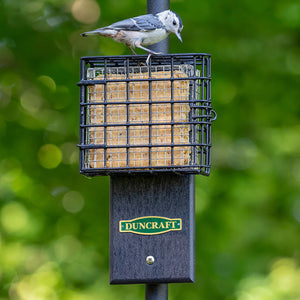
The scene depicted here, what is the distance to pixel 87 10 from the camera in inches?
257

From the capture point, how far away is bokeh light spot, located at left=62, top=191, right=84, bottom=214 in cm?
657

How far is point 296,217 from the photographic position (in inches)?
268

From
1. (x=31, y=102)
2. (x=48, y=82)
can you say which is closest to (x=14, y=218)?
(x=31, y=102)

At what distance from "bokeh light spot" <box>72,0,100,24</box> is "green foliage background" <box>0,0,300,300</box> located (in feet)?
0.04

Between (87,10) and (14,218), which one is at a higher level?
(87,10)

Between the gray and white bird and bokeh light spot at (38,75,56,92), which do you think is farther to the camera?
bokeh light spot at (38,75,56,92)

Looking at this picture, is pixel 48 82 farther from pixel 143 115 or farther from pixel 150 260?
pixel 150 260

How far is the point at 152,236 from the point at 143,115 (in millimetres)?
581

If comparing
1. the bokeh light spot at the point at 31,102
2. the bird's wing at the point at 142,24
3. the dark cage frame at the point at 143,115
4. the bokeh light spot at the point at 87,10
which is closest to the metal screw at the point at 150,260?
the dark cage frame at the point at 143,115

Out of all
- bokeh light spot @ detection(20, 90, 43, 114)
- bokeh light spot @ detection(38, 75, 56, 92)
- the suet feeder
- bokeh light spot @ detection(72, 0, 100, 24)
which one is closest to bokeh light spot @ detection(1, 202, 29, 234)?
bokeh light spot @ detection(20, 90, 43, 114)

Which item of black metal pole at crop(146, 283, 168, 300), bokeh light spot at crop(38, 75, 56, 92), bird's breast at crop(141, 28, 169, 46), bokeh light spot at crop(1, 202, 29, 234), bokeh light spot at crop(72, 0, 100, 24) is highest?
bokeh light spot at crop(72, 0, 100, 24)

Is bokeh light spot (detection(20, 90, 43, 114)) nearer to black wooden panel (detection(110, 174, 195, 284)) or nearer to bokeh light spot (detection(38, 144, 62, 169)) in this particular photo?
bokeh light spot (detection(38, 144, 62, 169))

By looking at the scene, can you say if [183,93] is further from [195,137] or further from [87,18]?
[87,18]

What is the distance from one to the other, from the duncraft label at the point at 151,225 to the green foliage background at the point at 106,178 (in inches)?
118
